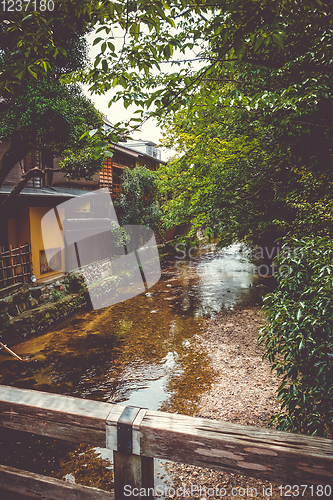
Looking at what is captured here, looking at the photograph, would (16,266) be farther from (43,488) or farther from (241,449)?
(241,449)

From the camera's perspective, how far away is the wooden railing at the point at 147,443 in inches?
60.1

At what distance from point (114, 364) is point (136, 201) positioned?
500 inches

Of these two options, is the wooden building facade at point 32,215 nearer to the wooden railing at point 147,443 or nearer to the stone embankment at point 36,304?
the stone embankment at point 36,304

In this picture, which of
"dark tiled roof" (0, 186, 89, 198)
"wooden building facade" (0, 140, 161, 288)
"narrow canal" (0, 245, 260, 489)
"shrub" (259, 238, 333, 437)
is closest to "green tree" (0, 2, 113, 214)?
"wooden building facade" (0, 140, 161, 288)

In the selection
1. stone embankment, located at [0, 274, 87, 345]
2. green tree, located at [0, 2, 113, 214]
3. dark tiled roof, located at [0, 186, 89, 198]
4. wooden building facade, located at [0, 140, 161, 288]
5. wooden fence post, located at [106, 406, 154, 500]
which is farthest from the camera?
wooden building facade, located at [0, 140, 161, 288]

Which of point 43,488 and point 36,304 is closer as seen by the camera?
point 43,488

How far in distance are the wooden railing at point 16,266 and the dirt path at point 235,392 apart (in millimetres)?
7150

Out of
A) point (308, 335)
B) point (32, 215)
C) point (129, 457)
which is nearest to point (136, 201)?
point (32, 215)

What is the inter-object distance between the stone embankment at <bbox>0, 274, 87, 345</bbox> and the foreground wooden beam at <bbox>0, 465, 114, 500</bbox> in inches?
320

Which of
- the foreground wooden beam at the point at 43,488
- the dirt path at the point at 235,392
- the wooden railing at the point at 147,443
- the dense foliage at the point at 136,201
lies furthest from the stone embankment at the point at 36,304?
the wooden railing at the point at 147,443

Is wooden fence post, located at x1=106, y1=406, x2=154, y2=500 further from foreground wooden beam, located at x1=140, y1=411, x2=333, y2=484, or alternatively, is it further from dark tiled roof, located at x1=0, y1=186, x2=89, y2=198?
dark tiled roof, located at x1=0, y1=186, x2=89, y2=198

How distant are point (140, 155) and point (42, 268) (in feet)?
46.8

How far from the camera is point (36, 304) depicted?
10.9 meters

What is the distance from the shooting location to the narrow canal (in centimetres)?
476
